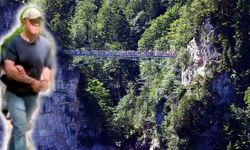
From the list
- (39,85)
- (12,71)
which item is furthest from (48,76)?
(12,71)

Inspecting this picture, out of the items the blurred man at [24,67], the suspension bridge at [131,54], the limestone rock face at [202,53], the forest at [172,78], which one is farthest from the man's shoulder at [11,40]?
the suspension bridge at [131,54]

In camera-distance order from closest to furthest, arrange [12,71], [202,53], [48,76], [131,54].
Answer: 1. [12,71]
2. [48,76]
3. [202,53]
4. [131,54]

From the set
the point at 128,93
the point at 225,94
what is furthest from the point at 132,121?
the point at 225,94

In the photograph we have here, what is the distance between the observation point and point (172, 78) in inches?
2430

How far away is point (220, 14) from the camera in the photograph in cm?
5569

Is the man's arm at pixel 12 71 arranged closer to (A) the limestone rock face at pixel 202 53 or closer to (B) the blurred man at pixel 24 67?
(B) the blurred man at pixel 24 67

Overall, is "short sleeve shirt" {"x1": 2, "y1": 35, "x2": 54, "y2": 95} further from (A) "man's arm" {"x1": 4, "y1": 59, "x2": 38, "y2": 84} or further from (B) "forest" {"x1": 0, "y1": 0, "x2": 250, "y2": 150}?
(B) "forest" {"x1": 0, "y1": 0, "x2": 250, "y2": 150}

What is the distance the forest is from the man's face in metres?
40.2

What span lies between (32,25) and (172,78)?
5835 cm

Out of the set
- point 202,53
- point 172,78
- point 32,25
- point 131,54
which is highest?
point 131,54

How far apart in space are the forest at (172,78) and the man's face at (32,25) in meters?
40.2

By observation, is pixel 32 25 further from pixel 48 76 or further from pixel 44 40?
pixel 48 76

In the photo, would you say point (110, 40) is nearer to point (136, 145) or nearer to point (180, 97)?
point (136, 145)

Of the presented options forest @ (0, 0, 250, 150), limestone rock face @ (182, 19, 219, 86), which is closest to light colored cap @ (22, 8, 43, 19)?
forest @ (0, 0, 250, 150)
